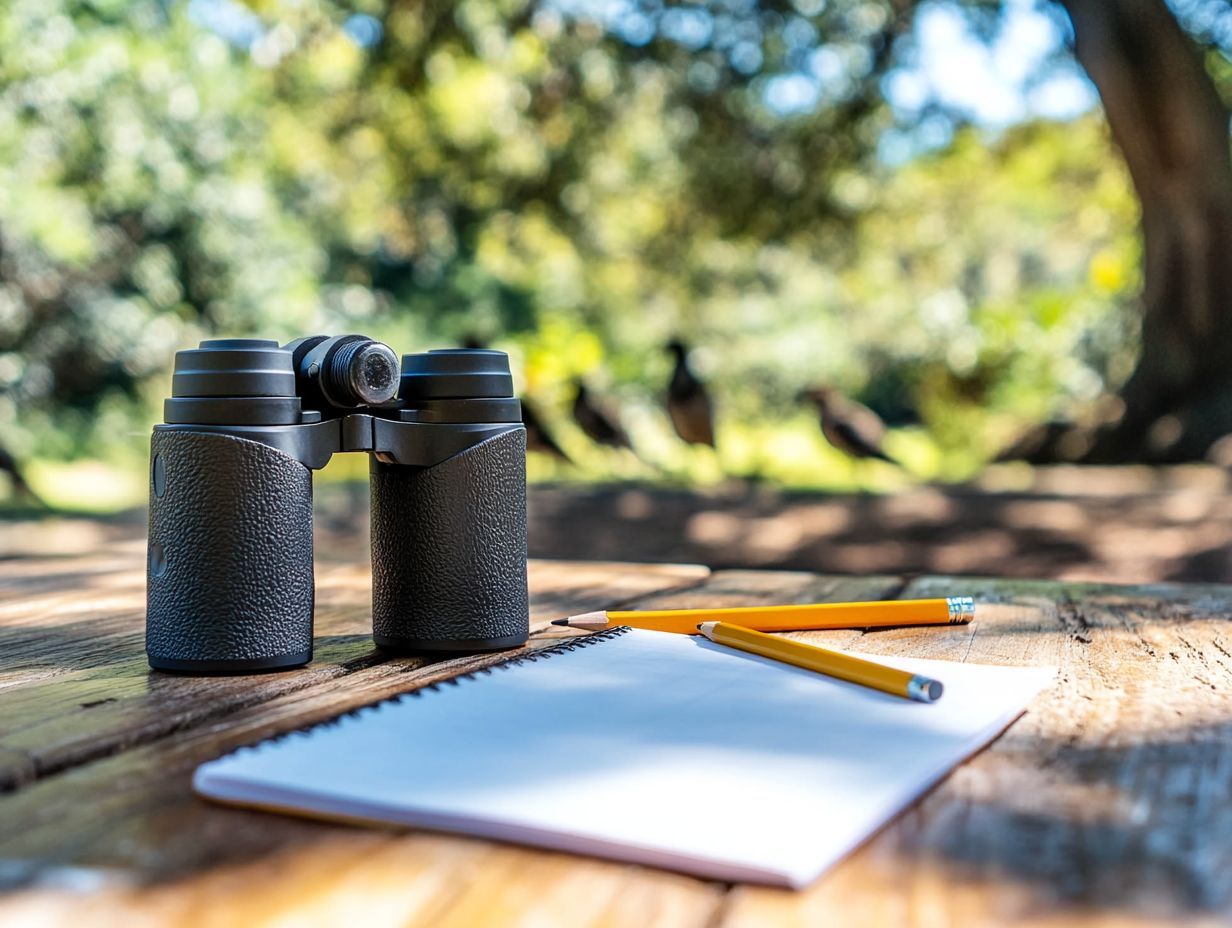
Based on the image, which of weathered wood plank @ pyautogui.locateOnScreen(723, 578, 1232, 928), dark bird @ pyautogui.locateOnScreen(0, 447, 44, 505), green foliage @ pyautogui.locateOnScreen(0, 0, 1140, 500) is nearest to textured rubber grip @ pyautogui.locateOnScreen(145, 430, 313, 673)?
weathered wood plank @ pyautogui.locateOnScreen(723, 578, 1232, 928)

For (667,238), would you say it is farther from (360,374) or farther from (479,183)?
(360,374)

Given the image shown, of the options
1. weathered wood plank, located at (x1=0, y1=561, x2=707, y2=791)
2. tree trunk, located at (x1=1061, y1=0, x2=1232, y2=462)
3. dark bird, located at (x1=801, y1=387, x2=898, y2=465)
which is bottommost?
weathered wood plank, located at (x1=0, y1=561, x2=707, y2=791)

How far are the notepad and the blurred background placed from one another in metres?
2.46

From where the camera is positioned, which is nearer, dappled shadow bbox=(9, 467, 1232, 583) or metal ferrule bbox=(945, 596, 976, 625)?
metal ferrule bbox=(945, 596, 976, 625)

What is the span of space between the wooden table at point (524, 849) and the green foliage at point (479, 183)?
4.43 m

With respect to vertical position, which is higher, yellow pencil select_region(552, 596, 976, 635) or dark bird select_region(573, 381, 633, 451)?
dark bird select_region(573, 381, 633, 451)

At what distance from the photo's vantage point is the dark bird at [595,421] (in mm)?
4449

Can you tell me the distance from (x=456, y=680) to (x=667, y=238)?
23.8 feet

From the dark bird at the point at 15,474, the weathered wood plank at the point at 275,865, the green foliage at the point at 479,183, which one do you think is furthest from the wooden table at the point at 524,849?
the green foliage at the point at 479,183

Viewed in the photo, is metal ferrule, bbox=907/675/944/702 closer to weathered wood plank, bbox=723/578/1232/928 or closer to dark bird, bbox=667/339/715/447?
weathered wood plank, bbox=723/578/1232/928

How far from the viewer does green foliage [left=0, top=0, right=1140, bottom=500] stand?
16.5 ft

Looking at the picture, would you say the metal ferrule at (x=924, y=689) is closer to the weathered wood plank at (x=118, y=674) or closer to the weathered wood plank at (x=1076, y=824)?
the weathered wood plank at (x=1076, y=824)

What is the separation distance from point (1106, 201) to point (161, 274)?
17.4 ft

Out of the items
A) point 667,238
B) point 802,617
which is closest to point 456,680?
point 802,617
